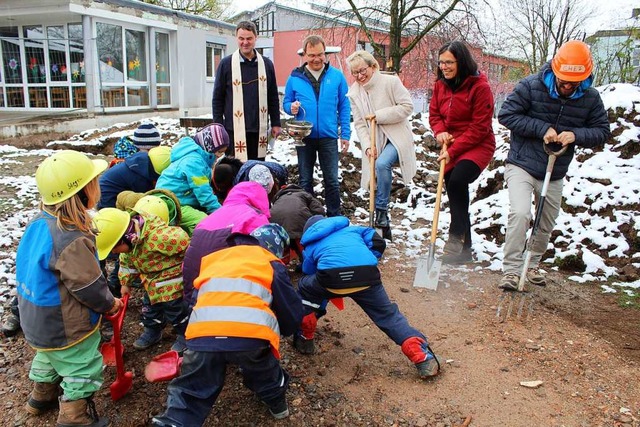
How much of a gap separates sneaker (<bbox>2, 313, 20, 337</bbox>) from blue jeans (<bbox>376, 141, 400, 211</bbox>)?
3334 millimetres

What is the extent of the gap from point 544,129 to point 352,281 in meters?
2.12

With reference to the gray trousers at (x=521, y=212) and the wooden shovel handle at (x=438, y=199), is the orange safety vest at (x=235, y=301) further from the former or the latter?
the gray trousers at (x=521, y=212)

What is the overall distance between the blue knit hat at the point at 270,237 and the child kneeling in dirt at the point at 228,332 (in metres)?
0.25

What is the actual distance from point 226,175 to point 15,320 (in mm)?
1918

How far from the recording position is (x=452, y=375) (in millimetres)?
3023

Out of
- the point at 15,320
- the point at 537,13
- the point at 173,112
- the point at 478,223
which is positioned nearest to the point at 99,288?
the point at 15,320

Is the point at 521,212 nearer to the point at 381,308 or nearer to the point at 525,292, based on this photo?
the point at 525,292

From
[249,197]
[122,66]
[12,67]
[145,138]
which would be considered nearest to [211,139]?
[145,138]

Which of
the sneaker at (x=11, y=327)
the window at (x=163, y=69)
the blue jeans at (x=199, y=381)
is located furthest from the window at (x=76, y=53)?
the blue jeans at (x=199, y=381)

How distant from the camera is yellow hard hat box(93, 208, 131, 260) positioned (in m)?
2.95

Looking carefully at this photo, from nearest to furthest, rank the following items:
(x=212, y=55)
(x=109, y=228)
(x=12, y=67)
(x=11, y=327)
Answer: (x=109, y=228)
(x=11, y=327)
(x=12, y=67)
(x=212, y=55)

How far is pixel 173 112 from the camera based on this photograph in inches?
664

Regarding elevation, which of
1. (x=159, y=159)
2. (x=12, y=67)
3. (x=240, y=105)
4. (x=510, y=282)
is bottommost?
(x=510, y=282)

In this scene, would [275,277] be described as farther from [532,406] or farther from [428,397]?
[532,406]
